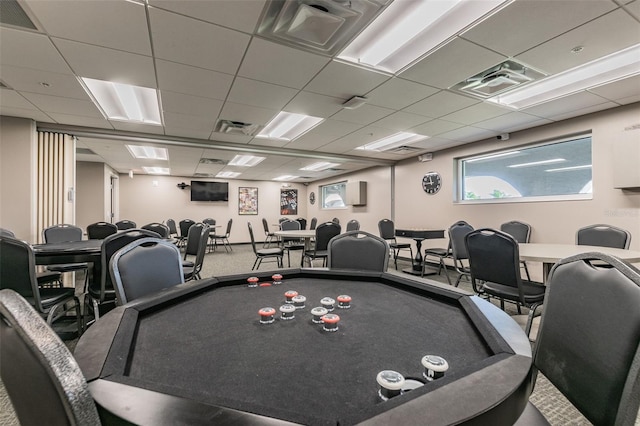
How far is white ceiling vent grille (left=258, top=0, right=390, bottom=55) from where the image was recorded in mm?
1867

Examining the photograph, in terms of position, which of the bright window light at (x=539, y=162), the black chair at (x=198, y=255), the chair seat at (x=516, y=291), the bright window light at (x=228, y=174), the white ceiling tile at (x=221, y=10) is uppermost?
the white ceiling tile at (x=221, y=10)

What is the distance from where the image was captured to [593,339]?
0.79m

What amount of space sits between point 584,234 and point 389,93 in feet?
9.24

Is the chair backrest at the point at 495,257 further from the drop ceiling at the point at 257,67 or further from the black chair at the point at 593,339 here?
the drop ceiling at the point at 257,67

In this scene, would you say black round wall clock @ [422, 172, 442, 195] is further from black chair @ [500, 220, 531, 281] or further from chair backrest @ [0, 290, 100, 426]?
chair backrest @ [0, 290, 100, 426]

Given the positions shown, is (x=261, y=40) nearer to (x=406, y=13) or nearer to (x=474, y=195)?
(x=406, y=13)

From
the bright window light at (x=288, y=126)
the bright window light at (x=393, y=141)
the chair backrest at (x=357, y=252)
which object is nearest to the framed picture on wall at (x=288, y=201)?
the bright window light at (x=393, y=141)

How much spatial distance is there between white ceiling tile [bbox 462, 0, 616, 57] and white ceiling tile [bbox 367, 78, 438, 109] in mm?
817

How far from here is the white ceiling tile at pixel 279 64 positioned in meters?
2.38

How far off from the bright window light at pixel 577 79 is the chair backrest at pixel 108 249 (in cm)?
425

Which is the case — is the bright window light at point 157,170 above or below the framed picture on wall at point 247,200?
above

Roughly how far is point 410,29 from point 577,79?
7.34 feet

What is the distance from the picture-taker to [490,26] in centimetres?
207

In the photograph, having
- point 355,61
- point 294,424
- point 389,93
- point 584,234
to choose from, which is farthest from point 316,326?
point 584,234
